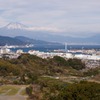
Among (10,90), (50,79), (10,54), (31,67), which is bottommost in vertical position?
(10,90)

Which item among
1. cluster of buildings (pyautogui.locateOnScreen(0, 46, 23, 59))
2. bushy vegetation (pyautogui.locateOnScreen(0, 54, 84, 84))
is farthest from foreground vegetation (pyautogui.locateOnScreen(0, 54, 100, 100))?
cluster of buildings (pyautogui.locateOnScreen(0, 46, 23, 59))

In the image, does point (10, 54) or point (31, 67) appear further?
point (10, 54)

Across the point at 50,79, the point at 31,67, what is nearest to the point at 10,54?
the point at 31,67

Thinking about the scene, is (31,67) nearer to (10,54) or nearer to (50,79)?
(50,79)

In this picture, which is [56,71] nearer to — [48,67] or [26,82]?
[48,67]

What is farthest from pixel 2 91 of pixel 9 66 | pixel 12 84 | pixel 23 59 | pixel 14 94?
pixel 23 59

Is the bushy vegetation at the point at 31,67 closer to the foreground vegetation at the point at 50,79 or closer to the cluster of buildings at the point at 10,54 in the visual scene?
the foreground vegetation at the point at 50,79

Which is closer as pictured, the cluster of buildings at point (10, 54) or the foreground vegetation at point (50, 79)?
the foreground vegetation at point (50, 79)

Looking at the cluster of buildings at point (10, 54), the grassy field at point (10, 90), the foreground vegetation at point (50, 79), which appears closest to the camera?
the foreground vegetation at point (50, 79)

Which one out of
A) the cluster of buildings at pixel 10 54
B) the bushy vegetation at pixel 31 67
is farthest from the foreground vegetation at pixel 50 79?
the cluster of buildings at pixel 10 54

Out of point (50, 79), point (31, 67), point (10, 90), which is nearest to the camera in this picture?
point (10, 90)

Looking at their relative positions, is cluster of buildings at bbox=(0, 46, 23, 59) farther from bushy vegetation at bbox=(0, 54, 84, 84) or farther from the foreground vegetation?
the foreground vegetation
